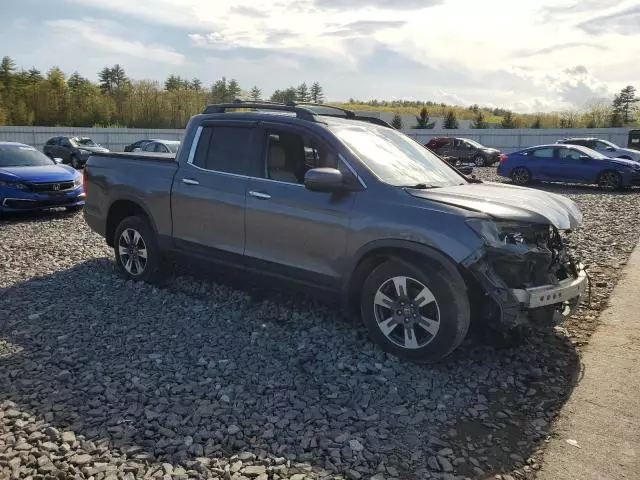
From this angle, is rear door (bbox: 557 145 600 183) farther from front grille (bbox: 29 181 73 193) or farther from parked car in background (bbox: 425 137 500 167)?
front grille (bbox: 29 181 73 193)

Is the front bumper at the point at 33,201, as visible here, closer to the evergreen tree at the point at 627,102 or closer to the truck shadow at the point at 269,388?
the truck shadow at the point at 269,388

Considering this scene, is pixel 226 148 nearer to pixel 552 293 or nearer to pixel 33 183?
pixel 552 293

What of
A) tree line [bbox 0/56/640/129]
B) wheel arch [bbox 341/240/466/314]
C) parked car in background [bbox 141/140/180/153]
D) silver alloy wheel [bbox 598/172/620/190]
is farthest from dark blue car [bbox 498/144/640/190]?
tree line [bbox 0/56/640/129]

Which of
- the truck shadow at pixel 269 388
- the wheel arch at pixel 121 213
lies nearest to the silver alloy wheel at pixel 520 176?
the truck shadow at pixel 269 388

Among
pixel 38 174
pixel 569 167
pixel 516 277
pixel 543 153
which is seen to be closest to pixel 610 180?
pixel 569 167

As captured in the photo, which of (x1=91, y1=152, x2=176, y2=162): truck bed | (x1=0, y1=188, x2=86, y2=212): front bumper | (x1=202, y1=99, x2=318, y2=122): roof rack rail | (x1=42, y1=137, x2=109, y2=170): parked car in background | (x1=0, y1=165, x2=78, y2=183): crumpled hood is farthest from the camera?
(x1=42, y1=137, x2=109, y2=170): parked car in background

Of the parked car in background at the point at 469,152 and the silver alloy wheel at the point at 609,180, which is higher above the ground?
the parked car in background at the point at 469,152

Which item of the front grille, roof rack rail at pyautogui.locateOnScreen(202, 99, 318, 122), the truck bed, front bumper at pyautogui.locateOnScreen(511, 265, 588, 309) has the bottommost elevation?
front bumper at pyautogui.locateOnScreen(511, 265, 588, 309)

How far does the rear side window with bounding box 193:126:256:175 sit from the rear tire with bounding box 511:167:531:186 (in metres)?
15.0

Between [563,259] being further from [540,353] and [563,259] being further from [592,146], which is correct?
[592,146]

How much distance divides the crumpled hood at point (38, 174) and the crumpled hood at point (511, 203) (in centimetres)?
872

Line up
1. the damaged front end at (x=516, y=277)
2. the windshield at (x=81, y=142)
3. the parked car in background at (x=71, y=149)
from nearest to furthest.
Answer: the damaged front end at (x=516, y=277)
the parked car in background at (x=71, y=149)
the windshield at (x=81, y=142)

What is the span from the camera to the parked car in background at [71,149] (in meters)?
26.9

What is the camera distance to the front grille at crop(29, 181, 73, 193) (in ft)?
34.3
